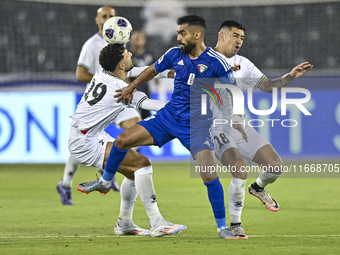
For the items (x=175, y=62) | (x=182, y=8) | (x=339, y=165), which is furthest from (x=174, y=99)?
(x=182, y=8)

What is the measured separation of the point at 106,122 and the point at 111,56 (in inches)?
24.1

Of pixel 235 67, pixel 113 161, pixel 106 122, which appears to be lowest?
pixel 113 161

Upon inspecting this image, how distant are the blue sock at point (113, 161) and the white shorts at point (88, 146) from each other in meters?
0.28

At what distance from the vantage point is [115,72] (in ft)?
16.7

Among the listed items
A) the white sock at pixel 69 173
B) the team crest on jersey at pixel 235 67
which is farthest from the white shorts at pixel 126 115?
the team crest on jersey at pixel 235 67

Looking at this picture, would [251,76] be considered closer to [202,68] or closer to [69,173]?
[202,68]

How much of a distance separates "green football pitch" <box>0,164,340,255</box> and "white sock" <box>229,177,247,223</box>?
0.76ft

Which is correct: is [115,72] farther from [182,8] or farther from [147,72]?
[182,8]

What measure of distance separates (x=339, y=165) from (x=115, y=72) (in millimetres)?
7282

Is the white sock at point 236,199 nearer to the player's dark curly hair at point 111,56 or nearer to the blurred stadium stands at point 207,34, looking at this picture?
the player's dark curly hair at point 111,56

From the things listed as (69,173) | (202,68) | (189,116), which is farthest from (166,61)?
(69,173)

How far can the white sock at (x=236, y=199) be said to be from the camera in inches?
184

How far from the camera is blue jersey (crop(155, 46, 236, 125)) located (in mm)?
4504

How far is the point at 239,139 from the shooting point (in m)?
5.36
